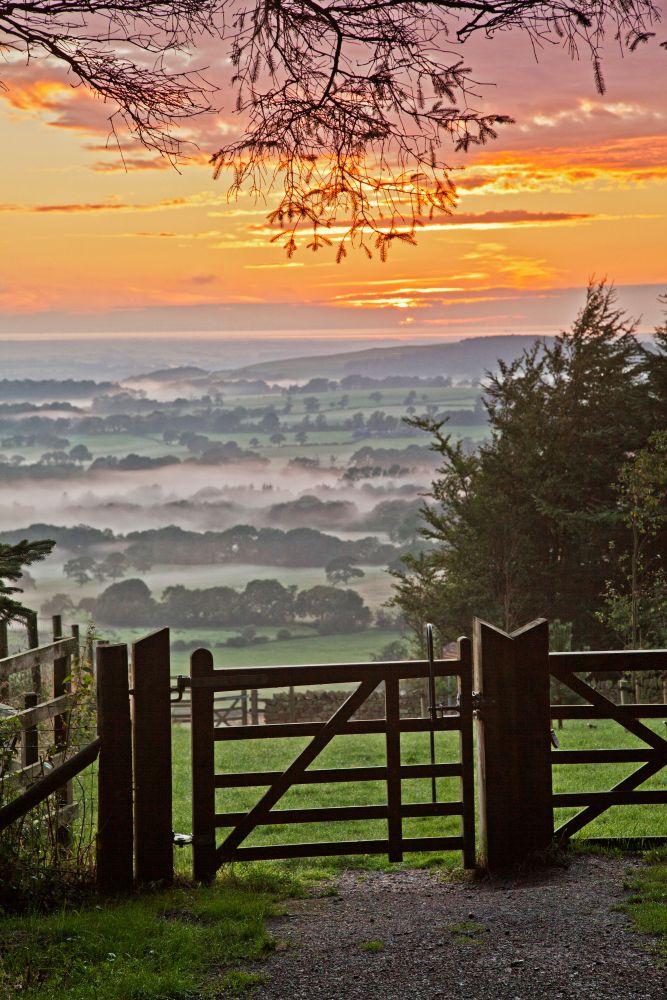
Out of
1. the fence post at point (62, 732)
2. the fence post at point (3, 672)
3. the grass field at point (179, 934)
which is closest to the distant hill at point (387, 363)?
the fence post at point (3, 672)

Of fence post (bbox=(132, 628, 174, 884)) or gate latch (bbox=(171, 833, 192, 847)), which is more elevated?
fence post (bbox=(132, 628, 174, 884))

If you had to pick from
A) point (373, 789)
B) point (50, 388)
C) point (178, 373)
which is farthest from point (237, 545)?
point (373, 789)

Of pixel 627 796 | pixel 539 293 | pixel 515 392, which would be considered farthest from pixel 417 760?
pixel 539 293

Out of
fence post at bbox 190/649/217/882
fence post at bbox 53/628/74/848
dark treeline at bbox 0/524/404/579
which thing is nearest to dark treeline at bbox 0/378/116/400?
dark treeline at bbox 0/524/404/579

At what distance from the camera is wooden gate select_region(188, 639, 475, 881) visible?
256 inches

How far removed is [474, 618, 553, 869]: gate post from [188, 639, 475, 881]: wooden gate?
14 cm

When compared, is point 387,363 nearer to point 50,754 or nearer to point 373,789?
point 373,789

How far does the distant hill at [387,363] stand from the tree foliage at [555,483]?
59813 mm

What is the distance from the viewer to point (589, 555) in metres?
32.8

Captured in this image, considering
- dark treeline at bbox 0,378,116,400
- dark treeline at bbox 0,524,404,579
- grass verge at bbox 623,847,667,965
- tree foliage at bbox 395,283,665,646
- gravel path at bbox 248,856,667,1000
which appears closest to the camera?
gravel path at bbox 248,856,667,1000

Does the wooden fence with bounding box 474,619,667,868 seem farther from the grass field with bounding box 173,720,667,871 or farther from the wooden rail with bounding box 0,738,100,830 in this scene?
the wooden rail with bounding box 0,738,100,830

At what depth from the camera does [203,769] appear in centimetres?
651

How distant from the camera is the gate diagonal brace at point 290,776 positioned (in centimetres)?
652

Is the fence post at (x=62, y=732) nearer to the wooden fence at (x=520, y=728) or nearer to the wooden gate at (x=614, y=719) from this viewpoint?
the wooden fence at (x=520, y=728)
